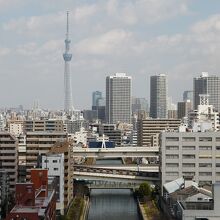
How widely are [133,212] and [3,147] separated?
18.4ft

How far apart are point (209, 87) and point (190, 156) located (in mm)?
58122

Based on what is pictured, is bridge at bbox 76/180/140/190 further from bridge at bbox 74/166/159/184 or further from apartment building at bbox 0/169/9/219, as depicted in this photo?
apartment building at bbox 0/169/9/219

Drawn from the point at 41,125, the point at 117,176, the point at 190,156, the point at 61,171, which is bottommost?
the point at 117,176

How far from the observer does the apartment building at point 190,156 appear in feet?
71.7

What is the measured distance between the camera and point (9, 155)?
2327cm

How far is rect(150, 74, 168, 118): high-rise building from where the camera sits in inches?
3305

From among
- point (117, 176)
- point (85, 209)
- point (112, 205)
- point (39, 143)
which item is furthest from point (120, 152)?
point (85, 209)

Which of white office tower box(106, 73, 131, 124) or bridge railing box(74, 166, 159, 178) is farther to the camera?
white office tower box(106, 73, 131, 124)

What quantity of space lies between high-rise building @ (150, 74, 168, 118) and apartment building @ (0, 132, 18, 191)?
198ft

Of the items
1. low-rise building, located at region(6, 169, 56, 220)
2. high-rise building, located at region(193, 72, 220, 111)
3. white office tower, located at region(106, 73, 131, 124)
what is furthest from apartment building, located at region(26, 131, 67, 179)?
white office tower, located at region(106, 73, 131, 124)

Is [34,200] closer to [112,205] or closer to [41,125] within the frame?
[112,205]

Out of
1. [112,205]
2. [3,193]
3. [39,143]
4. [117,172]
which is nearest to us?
[3,193]

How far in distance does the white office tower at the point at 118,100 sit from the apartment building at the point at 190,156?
200 ft

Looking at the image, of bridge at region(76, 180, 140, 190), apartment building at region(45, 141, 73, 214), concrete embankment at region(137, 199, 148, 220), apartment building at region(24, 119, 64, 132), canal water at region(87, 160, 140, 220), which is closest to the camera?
concrete embankment at region(137, 199, 148, 220)
